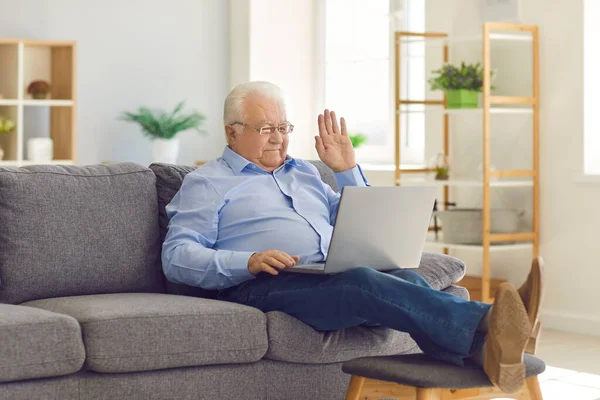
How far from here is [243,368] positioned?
2.60 meters

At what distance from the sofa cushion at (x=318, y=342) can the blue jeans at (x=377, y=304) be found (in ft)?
0.10

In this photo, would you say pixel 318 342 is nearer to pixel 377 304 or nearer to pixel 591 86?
pixel 377 304

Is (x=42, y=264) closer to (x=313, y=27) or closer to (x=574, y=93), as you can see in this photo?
(x=574, y=93)

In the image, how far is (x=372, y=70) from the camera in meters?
6.62

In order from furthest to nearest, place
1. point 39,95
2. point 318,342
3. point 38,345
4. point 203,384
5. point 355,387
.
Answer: point 39,95, point 318,342, point 203,384, point 355,387, point 38,345

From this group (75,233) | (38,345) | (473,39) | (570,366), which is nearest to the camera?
(38,345)

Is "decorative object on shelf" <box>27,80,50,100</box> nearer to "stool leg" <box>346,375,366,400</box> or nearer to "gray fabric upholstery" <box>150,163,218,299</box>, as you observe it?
"gray fabric upholstery" <box>150,163,218,299</box>

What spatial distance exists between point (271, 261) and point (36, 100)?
412cm

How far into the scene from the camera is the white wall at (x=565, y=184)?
4.71m

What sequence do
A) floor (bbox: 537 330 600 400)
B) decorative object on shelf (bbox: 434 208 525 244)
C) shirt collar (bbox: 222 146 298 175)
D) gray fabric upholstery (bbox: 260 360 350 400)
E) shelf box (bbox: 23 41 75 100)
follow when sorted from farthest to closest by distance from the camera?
shelf box (bbox: 23 41 75 100) → decorative object on shelf (bbox: 434 208 525 244) → floor (bbox: 537 330 600 400) → shirt collar (bbox: 222 146 298 175) → gray fabric upholstery (bbox: 260 360 350 400)

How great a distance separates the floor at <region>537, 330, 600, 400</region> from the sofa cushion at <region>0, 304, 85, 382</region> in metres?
1.81

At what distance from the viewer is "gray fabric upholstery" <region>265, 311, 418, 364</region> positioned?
261cm

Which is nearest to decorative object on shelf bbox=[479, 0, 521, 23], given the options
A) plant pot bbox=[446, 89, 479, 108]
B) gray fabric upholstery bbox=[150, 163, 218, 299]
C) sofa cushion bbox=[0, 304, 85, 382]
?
plant pot bbox=[446, 89, 479, 108]

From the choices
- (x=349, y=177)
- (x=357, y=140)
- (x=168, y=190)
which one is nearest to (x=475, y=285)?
(x=357, y=140)
